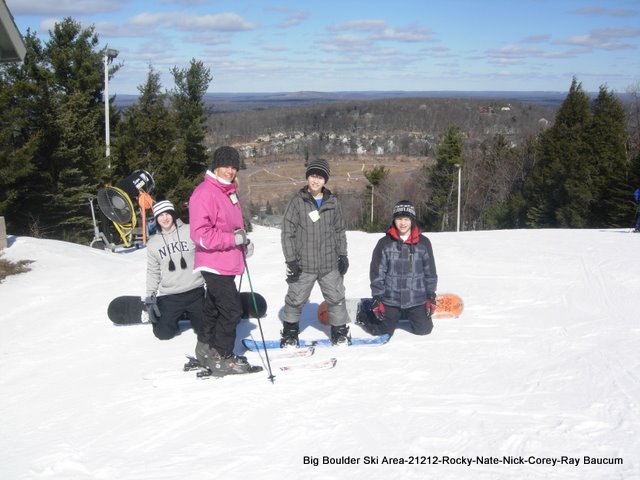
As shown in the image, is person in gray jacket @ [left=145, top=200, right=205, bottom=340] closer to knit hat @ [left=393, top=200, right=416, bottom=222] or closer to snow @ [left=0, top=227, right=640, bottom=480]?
snow @ [left=0, top=227, right=640, bottom=480]

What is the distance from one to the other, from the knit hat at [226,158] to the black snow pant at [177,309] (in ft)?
5.87

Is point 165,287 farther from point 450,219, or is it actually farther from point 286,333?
point 450,219

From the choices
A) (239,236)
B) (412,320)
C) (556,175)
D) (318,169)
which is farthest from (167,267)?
(556,175)

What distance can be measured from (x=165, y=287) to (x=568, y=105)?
45.0 m

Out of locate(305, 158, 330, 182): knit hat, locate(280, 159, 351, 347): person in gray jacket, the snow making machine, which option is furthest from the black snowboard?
the snow making machine

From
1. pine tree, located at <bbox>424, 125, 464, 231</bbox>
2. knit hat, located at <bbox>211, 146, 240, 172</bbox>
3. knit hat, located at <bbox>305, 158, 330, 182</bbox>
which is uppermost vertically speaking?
knit hat, located at <bbox>211, 146, 240, 172</bbox>

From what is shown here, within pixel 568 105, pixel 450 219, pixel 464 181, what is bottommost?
pixel 450 219

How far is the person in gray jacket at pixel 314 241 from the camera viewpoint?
17.7 feet

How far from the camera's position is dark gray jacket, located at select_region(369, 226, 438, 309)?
5918mm

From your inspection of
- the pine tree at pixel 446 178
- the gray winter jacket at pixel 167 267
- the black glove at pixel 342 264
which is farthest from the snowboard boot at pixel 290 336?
the pine tree at pixel 446 178

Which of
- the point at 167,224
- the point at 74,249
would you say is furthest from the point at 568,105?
the point at 167,224

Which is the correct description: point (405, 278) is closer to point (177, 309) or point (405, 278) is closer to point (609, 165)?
point (177, 309)

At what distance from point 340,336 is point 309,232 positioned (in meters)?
1.07

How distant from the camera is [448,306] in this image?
6684mm
